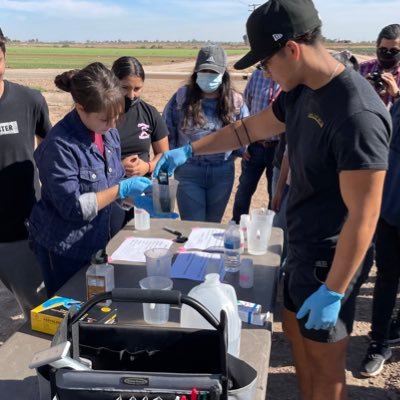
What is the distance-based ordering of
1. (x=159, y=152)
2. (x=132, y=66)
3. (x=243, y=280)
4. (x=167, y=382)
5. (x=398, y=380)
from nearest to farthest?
1. (x=167, y=382)
2. (x=243, y=280)
3. (x=398, y=380)
4. (x=132, y=66)
5. (x=159, y=152)

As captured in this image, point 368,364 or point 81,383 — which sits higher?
point 81,383

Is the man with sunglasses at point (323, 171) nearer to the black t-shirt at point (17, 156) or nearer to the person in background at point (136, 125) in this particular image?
the black t-shirt at point (17, 156)

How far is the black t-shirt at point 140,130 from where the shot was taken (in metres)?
3.28

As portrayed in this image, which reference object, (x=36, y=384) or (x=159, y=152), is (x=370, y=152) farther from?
(x=159, y=152)

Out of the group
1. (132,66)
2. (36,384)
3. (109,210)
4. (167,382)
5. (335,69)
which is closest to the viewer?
(167,382)

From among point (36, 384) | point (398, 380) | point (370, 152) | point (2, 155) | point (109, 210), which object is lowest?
point (398, 380)

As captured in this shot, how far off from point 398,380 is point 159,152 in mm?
2186

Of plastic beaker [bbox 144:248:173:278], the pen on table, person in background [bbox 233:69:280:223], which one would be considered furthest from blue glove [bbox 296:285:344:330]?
person in background [bbox 233:69:280:223]

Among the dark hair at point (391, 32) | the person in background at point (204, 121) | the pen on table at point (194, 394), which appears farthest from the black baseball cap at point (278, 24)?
the dark hair at point (391, 32)

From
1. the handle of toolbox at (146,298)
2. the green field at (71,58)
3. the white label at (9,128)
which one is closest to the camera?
the handle of toolbox at (146,298)

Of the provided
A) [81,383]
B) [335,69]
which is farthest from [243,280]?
[81,383]

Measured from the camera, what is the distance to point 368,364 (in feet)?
9.34

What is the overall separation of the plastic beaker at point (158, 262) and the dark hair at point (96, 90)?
26.7 inches

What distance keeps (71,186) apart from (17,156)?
677 mm
